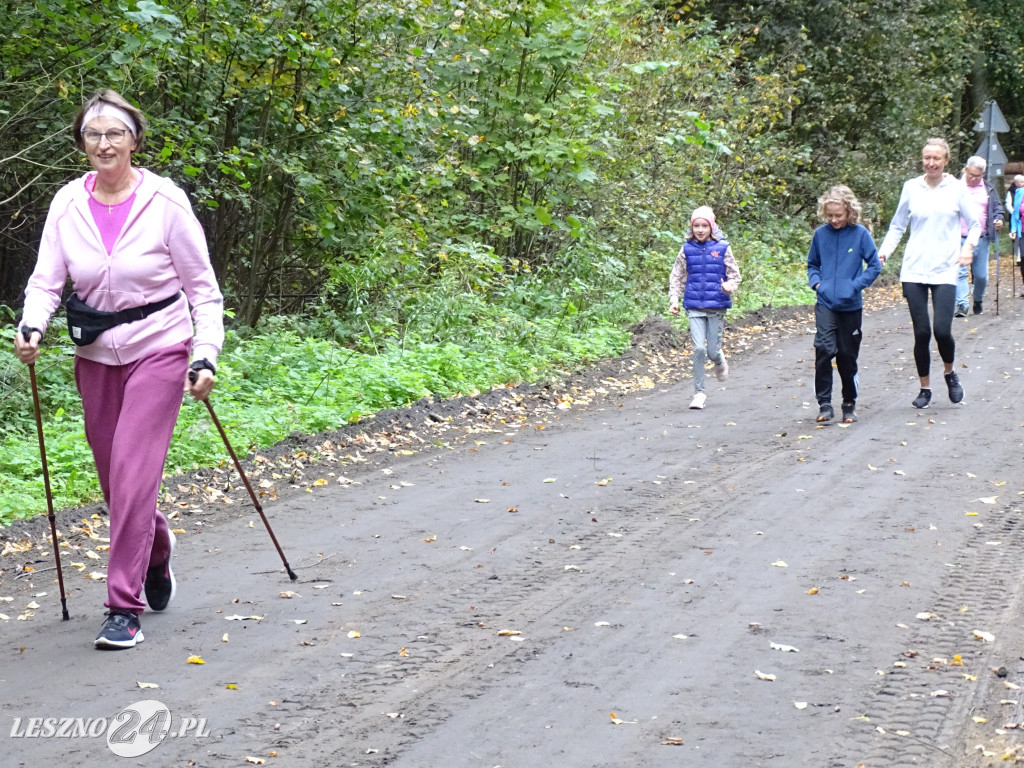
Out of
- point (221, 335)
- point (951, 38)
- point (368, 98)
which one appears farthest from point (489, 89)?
point (951, 38)

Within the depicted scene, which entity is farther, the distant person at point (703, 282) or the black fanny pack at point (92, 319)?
the distant person at point (703, 282)

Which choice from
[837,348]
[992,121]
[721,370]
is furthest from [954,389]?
[992,121]

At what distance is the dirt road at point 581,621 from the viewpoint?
13.6ft

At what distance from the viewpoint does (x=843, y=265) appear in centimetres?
1051

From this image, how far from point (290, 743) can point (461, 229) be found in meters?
13.3

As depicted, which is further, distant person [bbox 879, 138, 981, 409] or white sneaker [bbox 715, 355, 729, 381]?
white sneaker [bbox 715, 355, 729, 381]

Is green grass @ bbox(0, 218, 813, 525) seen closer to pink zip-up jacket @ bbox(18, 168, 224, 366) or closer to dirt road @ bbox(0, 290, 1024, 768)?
dirt road @ bbox(0, 290, 1024, 768)

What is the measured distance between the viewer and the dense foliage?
11258 mm

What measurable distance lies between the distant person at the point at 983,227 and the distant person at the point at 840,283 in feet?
21.5

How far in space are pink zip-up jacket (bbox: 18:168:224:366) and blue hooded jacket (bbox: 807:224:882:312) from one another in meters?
6.58

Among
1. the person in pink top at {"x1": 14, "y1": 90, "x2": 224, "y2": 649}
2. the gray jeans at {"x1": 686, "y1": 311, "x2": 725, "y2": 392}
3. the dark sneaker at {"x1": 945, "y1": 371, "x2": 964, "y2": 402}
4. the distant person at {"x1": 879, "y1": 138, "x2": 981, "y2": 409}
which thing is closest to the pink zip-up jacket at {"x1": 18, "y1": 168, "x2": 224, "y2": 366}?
the person in pink top at {"x1": 14, "y1": 90, "x2": 224, "y2": 649}

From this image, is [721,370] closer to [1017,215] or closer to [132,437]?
[132,437]

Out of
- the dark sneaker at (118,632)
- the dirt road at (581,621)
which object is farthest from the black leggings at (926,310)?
the dark sneaker at (118,632)

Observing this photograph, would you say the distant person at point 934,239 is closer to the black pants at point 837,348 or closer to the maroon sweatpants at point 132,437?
the black pants at point 837,348
